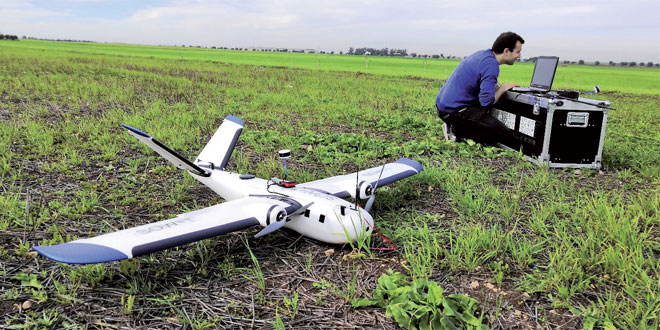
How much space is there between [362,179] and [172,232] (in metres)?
2.28

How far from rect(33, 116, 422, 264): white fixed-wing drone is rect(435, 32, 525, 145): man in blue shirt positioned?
2957 millimetres

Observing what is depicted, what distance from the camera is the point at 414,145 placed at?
7230mm

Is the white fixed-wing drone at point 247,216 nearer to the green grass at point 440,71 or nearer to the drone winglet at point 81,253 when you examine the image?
the drone winglet at point 81,253

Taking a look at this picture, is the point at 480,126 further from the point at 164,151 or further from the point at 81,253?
the point at 81,253

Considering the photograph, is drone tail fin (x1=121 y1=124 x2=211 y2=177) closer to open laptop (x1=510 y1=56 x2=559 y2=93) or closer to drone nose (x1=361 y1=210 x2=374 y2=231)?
drone nose (x1=361 y1=210 x2=374 y2=231)

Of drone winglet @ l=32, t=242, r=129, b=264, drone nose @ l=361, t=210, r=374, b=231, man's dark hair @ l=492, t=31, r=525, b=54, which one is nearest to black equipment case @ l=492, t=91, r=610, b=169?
man's dark hair @ l=492, t=31, r=525, b=54

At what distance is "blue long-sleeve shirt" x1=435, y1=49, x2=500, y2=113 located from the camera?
6859 millimetres

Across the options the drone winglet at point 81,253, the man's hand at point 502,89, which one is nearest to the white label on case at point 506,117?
the man's hand at point 502,89

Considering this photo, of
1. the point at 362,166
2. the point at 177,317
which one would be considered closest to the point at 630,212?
the point at 362,166

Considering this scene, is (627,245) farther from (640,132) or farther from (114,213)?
(640,132)

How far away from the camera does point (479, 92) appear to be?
284 inches

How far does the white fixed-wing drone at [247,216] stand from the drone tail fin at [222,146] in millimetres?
71

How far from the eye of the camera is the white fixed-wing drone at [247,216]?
2760 millimetres

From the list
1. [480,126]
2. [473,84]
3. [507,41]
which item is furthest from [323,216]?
[507,41]
